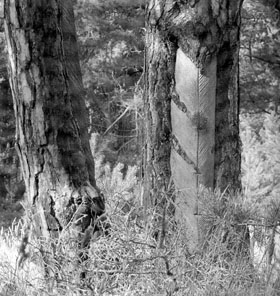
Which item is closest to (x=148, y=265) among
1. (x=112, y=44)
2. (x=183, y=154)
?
(x=183, y=154)

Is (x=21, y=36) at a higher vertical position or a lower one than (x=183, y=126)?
higher

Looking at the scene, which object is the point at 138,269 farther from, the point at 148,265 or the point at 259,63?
the point at 259,63

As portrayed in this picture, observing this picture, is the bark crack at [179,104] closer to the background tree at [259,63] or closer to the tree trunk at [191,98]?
the tree trunk at [191,98]

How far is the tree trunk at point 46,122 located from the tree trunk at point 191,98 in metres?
0.74

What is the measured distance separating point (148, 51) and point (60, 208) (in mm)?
1483

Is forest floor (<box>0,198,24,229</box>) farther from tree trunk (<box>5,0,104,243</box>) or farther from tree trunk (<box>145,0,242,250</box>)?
tree trunk (<box>5,0,104,243</box>)

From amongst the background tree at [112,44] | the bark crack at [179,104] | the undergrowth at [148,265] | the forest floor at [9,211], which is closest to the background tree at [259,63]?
the background tree at [112,44]

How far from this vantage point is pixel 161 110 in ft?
13.9

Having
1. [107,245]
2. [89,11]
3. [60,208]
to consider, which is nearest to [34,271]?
[60,208]

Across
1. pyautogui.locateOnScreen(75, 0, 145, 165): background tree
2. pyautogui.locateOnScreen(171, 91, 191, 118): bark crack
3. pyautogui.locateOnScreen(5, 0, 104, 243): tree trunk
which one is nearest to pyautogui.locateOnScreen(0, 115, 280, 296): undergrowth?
pyautogui.locateOnScreen(5, 0, 104, 243): tree trunk

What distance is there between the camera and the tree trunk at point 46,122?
3430mm

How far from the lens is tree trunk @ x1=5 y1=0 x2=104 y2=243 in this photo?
3.43 m

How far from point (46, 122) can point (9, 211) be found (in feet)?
26.1

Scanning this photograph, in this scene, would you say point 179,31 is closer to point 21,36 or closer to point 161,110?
point 161,110
